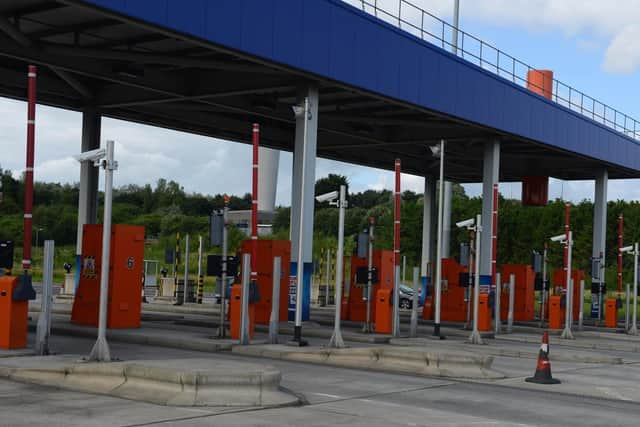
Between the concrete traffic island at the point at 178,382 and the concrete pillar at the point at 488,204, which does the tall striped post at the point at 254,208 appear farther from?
the concrete pillar at the point at 488,204

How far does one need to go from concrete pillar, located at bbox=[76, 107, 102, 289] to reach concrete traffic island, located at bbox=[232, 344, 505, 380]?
12.4 meters

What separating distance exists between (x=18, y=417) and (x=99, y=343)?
14.3 ft

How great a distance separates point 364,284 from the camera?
2641 centimetres

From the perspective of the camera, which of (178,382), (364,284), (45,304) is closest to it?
(178,382)

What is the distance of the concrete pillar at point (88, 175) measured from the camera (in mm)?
29192

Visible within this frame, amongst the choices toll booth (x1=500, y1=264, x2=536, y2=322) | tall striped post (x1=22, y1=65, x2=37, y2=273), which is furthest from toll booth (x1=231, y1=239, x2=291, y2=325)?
toll booth (x1=500, y1=264, x2=536, y2=322)

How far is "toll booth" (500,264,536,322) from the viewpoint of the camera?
1415 inches

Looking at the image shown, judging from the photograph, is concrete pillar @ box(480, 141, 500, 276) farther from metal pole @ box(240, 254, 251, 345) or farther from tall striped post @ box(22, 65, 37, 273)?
tall striped post @ box(22, 65, 37, 273)

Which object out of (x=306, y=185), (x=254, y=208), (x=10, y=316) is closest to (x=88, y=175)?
(x=306, y=185)

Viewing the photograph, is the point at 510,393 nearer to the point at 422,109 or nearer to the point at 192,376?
the point at 192,376

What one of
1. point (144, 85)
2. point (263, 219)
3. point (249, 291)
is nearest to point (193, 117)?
point (144, 85)

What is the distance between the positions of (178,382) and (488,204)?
2078cm

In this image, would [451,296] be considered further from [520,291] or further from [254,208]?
[254,208]

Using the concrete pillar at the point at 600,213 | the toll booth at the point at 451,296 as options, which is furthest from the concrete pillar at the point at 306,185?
the concrete pillar at the point at 600,213
